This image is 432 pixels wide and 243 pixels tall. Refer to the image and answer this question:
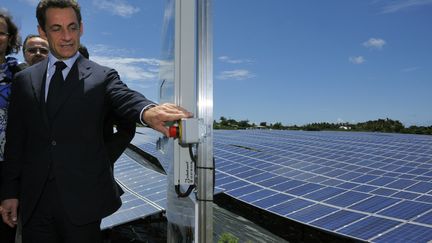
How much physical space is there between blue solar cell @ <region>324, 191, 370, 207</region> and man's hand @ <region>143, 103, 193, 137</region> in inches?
306

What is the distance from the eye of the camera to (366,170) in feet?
38.1

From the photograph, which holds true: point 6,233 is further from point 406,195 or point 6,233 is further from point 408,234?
point 406,195

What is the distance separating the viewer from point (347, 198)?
29.7ft

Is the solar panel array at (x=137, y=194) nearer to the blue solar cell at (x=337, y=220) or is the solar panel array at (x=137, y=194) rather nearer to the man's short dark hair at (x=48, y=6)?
the blue solar cell at (x=337, y=220)

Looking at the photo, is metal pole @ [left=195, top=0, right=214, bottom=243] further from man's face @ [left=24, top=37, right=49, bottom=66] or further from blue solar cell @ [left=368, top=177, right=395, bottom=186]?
blue solar cell @ [left=368, top=177, right=395, bottom=186]

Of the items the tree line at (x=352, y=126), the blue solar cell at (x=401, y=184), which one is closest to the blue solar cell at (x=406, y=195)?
the blue solar cell at (x=401, y=184)

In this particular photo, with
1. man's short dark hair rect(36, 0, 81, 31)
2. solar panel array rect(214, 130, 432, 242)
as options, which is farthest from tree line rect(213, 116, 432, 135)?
man's short dark hair rect(36, 0, 81, 31)

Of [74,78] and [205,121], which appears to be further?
[74,78]

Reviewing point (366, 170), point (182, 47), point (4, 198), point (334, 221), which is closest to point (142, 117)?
point (182, 47)

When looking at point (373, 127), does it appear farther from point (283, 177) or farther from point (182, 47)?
point (182, 47)

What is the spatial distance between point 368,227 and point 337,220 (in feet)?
2.20

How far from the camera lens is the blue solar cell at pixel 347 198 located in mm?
8773

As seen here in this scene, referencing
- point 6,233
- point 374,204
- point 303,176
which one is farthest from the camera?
point 303,176

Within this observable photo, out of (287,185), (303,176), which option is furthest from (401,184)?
(287,185)
